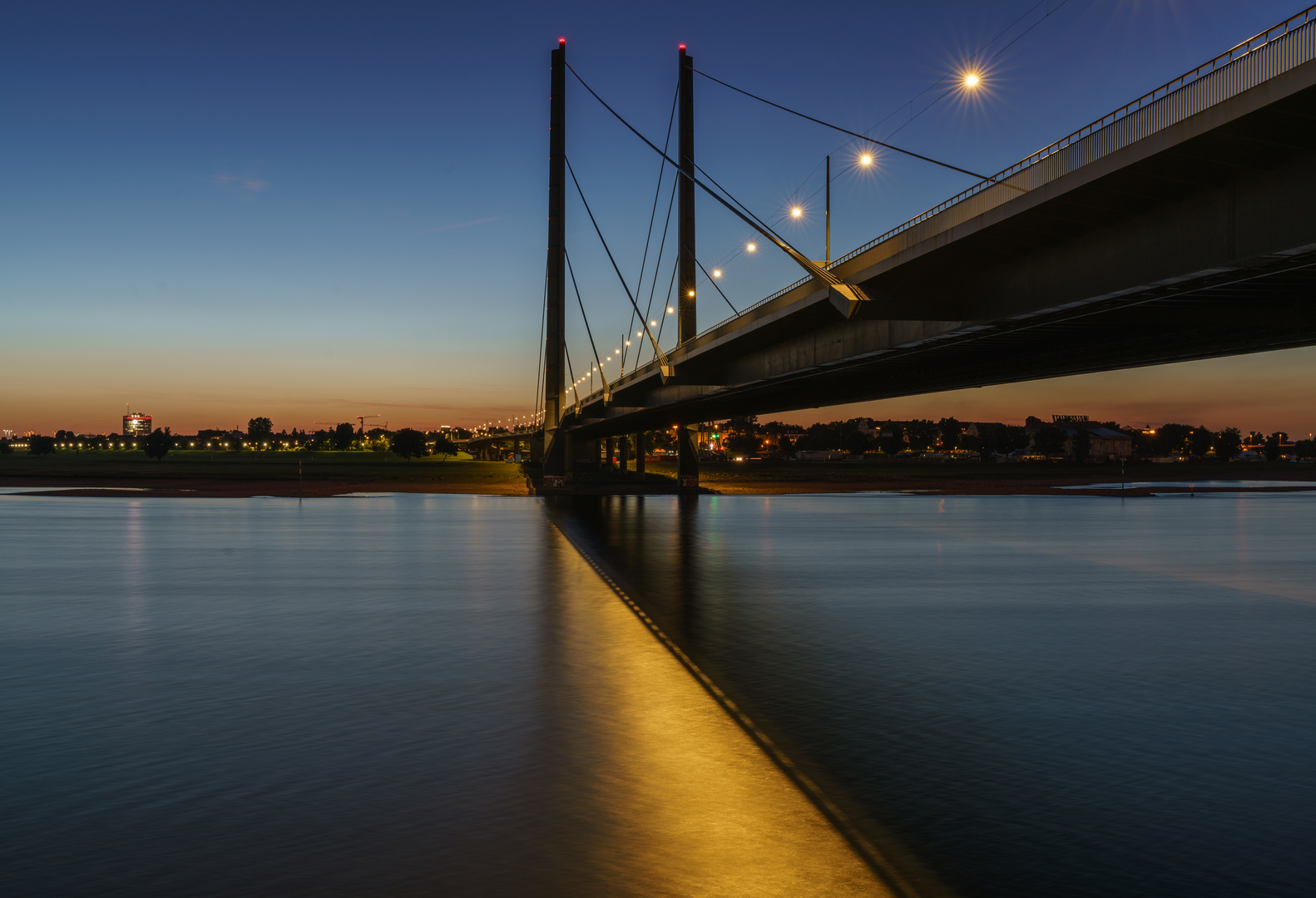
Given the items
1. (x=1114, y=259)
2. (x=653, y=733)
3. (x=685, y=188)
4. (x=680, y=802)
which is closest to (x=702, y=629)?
(x=653, y=733)

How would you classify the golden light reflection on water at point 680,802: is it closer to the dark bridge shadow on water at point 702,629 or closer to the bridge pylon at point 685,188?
the dark bridge shadow on water at point 702,629

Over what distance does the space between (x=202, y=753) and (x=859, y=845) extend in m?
5.28

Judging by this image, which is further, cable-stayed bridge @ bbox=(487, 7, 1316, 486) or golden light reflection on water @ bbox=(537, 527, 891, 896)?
cable-stayed bridge @ bbox=(487, 7, 1316, 486)

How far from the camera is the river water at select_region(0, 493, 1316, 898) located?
6254 mm

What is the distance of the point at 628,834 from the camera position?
6715 millimetres

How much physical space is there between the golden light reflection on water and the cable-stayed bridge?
13.6m

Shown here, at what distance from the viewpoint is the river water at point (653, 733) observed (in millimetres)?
6254

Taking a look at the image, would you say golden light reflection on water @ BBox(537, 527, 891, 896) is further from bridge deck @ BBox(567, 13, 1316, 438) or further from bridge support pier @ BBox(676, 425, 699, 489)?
bridge support pier @ BBox(676, 425, 699, 489)

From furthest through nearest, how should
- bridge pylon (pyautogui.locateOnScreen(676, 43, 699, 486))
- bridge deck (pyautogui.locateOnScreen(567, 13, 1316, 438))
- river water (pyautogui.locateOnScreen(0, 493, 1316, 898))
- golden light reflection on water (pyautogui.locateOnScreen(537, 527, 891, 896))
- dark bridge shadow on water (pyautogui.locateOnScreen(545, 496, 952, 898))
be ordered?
1. bridge pylon (pyautogui.locateOnScreen(676, 43, 699, 486))
2. bridge deck (pyautogui.locateOnScreen(567, 13, 1316, 438))
3. dark bridge shadow on water (pyautogui.locateOnScreen(545, 496, 952, 898))
4. river water (pyautogui.locateOnScreen(0, 493, 1316, 898))
5. golden light reflection on water (pyautogui.locateOnScreen(537, 527, 891, 896))

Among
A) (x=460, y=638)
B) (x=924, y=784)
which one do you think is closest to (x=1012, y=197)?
(x=460, y=638)

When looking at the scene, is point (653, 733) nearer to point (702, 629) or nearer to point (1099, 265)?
point (702, 629)

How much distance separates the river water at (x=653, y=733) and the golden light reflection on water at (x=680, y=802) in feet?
0.11

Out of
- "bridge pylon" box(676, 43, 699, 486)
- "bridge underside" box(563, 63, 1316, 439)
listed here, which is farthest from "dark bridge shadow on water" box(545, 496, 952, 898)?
"bridge pylon" box(676, 43, 699, 486)

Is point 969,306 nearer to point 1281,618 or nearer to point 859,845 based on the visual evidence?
point 1281,618
